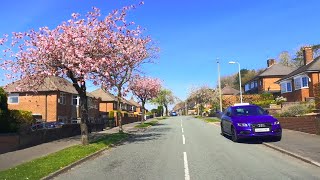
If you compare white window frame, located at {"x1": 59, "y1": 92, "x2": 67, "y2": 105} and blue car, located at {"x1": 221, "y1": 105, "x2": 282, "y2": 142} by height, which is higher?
white window frame, located at {"x1": 59, "y1": 92, "x2": 67, "y2": 105}

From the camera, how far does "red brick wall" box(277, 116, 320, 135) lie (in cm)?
1919

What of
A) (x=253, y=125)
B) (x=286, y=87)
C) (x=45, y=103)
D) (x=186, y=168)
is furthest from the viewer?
(x=286, y=87)

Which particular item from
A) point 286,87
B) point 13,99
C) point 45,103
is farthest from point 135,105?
point 45,103

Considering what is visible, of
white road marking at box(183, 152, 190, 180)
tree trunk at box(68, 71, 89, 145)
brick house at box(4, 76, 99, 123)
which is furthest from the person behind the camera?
brick house at box(4, 76, 99, 123)

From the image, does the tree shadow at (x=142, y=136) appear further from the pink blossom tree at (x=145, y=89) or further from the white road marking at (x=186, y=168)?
the pink blossom tree at (x=145, y=89)

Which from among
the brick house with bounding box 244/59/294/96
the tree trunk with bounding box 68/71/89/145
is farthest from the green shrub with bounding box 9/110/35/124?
the brick house with bounding box 244/59/294/96

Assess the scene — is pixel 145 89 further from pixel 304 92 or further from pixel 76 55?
pixel 76 55

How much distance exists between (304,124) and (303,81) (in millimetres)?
23200

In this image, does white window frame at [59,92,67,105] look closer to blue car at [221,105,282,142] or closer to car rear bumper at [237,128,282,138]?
blue car at [221,105,282,142]

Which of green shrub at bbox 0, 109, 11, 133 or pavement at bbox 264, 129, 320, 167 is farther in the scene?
green shrub at bbox 0, 109, 11, 133

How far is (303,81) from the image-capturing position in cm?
4269

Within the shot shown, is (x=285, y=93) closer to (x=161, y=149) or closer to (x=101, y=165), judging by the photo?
(x=161, y=149)

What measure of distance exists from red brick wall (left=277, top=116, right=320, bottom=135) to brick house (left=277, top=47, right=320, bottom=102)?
1364 centimetres

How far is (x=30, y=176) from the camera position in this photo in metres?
10.0
